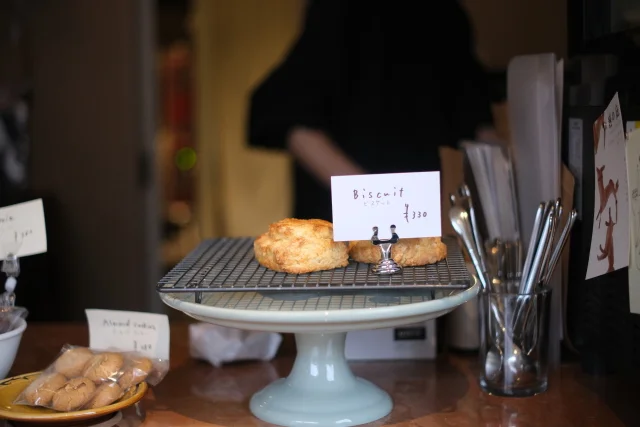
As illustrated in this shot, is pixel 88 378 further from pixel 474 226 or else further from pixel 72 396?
pixel 474 226

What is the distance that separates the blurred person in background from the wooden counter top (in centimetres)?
89

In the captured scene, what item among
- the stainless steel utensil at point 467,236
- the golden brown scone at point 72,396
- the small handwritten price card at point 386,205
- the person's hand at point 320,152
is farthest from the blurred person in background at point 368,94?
the golden brown scone at point 72,396

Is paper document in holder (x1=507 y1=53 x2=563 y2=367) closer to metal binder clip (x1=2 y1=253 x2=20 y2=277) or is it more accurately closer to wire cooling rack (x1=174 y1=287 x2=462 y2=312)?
wire cooling rack (x1=174 y1=287 x2=462 y2=312)

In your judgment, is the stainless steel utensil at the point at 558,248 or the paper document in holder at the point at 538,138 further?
the paper document in holder at the point at 538,138

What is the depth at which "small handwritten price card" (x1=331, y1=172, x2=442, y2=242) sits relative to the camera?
89cm

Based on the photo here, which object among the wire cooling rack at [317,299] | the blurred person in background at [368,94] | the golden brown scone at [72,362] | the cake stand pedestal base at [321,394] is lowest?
the cake stand pedestal base at [321,394]

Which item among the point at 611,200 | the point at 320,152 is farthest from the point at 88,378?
the point at 320,152

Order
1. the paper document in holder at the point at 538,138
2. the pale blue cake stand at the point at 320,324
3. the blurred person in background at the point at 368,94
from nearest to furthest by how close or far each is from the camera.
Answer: the pale blue cake stand at the point at 320,324 < the paper document in holder at the point at 538,138 < the blurred person in background at the point at 368,94

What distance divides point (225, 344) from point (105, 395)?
272mm

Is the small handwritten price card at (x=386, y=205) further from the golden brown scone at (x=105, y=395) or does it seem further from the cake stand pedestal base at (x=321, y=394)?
the golden brown scone at (x=105, y=395)

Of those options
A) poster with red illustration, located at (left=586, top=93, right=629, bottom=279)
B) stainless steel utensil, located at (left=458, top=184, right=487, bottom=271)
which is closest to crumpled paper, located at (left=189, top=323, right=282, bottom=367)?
stainless steel utensil, located at (left=458, top=184, right=487, bottom=271)

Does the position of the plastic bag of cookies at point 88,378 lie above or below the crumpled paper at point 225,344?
above

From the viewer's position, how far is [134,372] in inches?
35.6

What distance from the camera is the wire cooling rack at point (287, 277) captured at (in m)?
0.82
